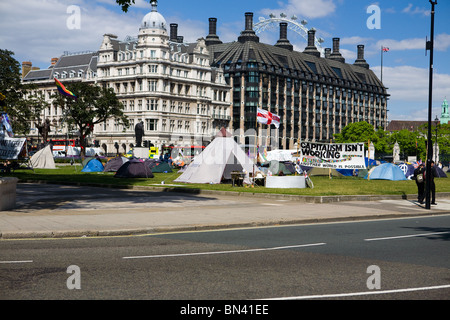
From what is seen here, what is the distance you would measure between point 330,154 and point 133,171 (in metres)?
14.4

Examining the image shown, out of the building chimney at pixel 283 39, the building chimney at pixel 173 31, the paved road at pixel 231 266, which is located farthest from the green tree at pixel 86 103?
the paved road at pixel 231 266

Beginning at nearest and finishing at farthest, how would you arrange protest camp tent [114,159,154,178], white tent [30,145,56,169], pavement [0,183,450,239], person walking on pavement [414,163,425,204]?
pavement [0,183,450,239]
person walking on pavement [414,163,425,204]
protest camp tent [114,159,154,178]
white tent [30,145,56,169]

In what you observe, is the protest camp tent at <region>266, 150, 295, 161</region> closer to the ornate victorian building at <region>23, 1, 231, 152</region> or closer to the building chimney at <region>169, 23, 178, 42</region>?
the ornate victorian building at <region>23, 1, 231, 152</region>

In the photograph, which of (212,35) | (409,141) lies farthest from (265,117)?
(212,35)

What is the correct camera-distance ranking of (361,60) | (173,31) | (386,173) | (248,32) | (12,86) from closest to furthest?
(386,173) → (12,86) → (173,31) → (248,32) → (361,60)

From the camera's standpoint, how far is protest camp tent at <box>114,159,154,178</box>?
42.1 meters

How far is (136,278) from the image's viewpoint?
8.55 m

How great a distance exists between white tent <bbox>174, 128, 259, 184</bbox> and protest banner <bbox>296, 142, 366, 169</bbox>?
5.41m

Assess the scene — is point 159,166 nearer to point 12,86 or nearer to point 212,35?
point 12,86

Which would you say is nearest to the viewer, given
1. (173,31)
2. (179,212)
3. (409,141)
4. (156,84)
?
(179,212)

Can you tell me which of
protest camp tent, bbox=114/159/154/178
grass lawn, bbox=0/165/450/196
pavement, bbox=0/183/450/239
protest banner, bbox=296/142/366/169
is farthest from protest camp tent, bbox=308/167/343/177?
pavement, bbox=0/183/450/239

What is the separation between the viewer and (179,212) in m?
18.7
